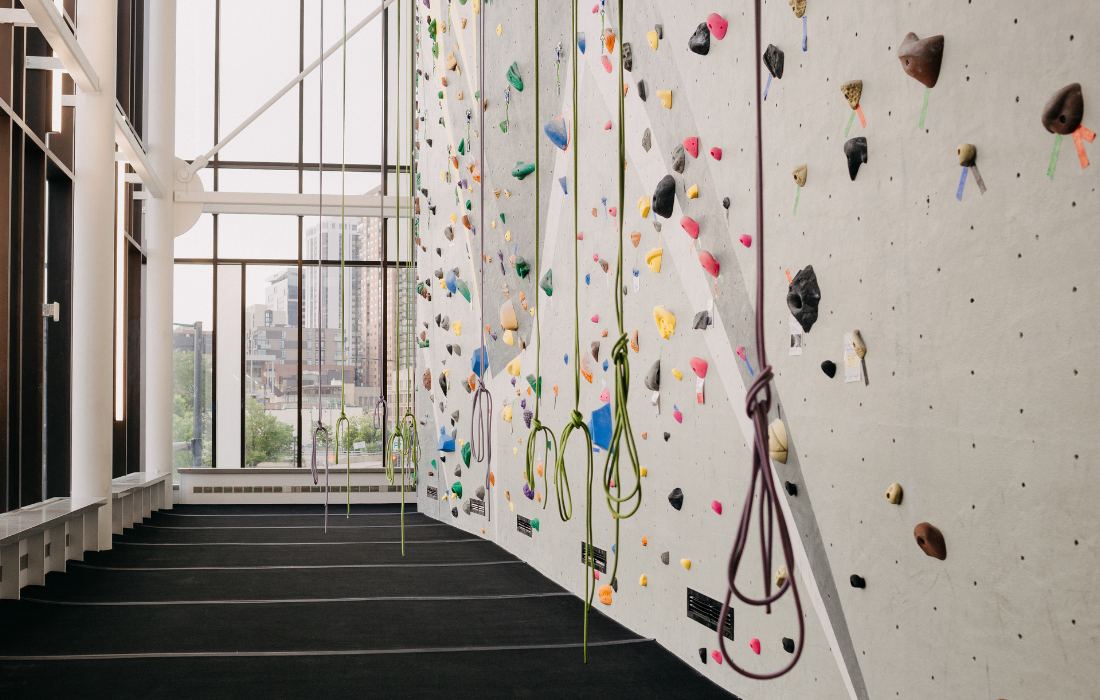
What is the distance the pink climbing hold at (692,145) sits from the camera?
91.0 inches

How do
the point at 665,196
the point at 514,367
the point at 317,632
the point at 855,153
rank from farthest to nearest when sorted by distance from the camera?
the point at 514,367, the point at 317,632, the point at 665,196, the point at 855,153

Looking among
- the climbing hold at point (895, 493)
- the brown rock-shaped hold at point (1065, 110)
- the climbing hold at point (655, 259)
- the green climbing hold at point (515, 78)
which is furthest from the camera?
the green climbing hold at point (515, 78)

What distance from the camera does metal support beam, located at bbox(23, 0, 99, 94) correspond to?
317 cm

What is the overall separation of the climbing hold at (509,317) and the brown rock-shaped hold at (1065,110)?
283 centimetres

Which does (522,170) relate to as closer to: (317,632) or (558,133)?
(558,133)

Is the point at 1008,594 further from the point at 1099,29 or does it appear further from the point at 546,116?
the point at 546,116

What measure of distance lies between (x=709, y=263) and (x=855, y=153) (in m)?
0.60

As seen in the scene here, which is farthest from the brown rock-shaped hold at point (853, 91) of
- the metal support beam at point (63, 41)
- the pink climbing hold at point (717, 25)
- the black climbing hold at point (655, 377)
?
the metal support beam at point (63, 41)

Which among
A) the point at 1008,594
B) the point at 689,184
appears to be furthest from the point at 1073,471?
the point at 689,184

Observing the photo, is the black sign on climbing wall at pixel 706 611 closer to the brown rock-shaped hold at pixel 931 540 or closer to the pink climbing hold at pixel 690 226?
the brown rock-shaped hold at pixel 931 540

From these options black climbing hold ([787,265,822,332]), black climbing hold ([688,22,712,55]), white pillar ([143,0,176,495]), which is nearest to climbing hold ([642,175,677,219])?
black climbing hold ([688,22,712,55])

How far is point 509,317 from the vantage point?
3951 millimetres

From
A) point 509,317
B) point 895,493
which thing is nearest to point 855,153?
point 895,493

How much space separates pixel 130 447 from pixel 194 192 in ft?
7.44
